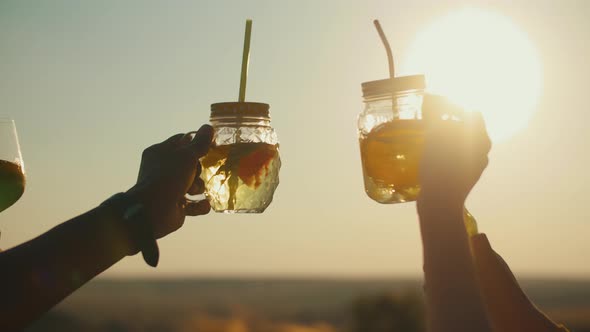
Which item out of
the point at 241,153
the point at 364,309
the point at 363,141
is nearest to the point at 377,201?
the point at 363,141

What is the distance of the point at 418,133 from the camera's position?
3162 millimetres

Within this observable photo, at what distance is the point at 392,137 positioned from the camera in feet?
10.6

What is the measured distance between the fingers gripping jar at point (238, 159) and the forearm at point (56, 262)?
31.6 inches

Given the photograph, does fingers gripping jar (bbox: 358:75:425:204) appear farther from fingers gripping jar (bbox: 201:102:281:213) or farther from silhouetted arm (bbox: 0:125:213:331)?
silhouetted arm (bbox: 0:125:213:331)

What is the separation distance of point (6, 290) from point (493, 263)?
1.83 m

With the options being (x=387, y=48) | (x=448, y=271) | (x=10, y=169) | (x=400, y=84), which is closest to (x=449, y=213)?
(x=448, y=271)

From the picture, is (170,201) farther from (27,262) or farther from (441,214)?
(441,214)

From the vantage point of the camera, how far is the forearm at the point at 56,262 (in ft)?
8.41

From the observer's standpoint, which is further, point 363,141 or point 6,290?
point 363,141

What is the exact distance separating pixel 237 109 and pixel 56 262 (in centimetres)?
134

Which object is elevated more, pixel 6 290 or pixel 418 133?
pixel 418 133

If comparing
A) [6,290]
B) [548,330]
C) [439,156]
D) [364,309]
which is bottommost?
[364,309]

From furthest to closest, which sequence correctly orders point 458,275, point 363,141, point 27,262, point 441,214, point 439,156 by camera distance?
point 363,141 < point 27,262 < point 439,156 < point 441,214 < point 458,275

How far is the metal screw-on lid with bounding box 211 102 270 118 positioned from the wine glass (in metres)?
1.07
